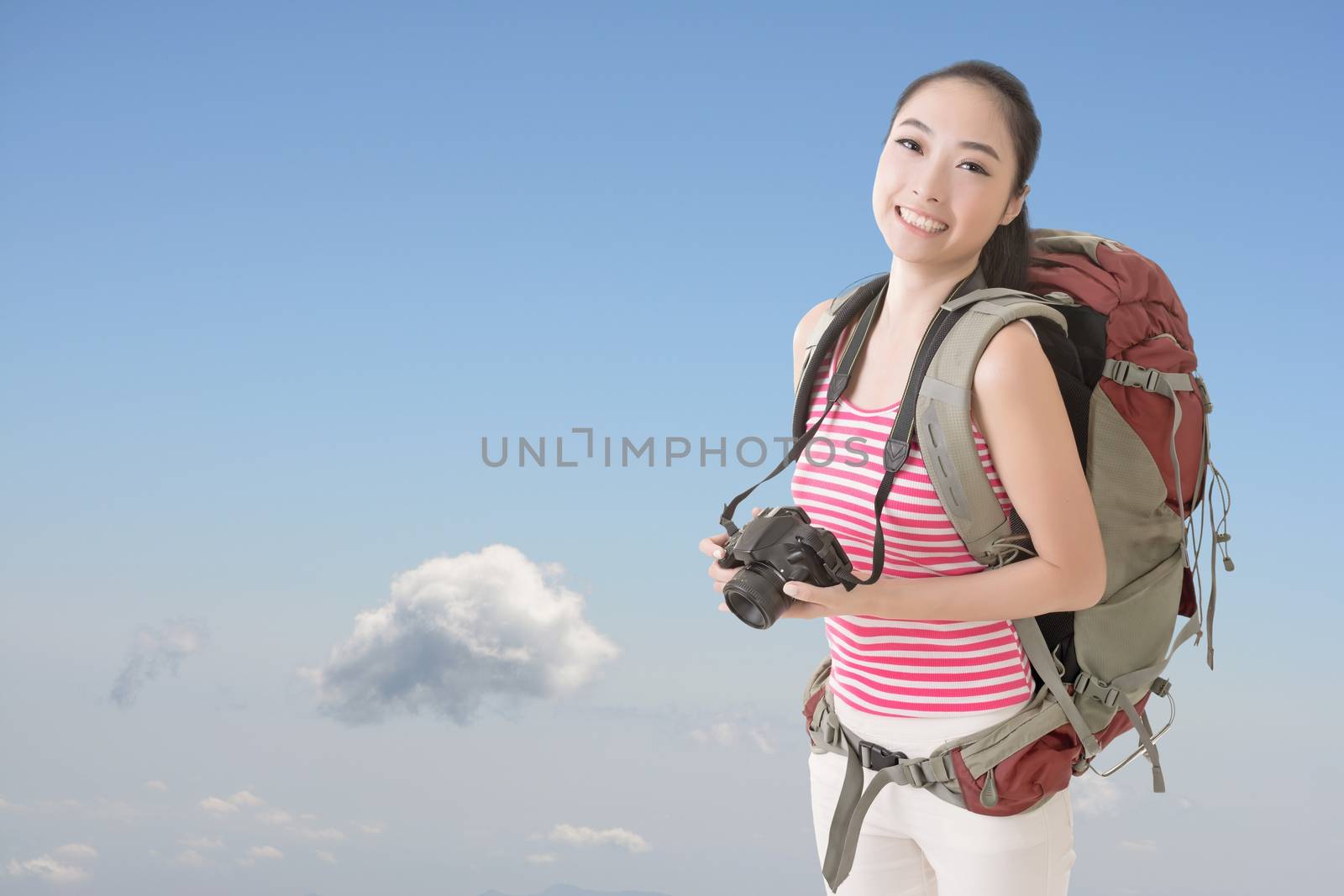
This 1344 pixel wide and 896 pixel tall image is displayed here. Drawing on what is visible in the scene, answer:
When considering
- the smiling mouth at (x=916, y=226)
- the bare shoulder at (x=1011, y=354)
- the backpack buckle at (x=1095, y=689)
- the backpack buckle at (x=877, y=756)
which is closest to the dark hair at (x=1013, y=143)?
the smiling mouth at (x=916, y=226)

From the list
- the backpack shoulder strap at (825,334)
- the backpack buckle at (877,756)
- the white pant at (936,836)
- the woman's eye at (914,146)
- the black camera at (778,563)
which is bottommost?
the white pant at (936,836)

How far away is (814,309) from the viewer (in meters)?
2.37

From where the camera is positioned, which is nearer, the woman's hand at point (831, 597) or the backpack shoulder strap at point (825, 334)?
the woman's hand at point (831, 597)

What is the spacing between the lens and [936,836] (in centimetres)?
202

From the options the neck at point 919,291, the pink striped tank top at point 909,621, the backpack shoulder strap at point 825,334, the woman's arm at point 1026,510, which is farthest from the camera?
the backpack shoulder strap at point 825,334

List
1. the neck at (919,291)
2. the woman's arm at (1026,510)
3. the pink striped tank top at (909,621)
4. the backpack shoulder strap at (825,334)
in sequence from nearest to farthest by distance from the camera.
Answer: the woman's arm at (1026,510)
the pink striped tank top at (909,621)
the neck at (919,291)
the backpack shoulder strap at (825,334)

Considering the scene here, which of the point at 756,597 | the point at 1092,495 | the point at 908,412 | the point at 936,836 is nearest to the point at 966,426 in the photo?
the point at 908,412

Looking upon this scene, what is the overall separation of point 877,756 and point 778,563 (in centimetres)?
47

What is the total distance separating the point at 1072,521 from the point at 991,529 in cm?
13

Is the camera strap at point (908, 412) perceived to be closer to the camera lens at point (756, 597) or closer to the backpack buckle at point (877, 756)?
the camera lens at point (756, 597)

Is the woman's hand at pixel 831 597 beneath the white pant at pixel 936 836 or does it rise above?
above

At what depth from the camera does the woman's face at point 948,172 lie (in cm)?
195

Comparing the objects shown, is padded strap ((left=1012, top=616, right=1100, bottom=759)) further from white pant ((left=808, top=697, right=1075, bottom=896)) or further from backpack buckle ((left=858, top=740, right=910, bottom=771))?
backpack buckle ((left=858, top=740, right=910, bottom=771))

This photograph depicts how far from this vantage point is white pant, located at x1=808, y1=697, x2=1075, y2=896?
1.96 metres
